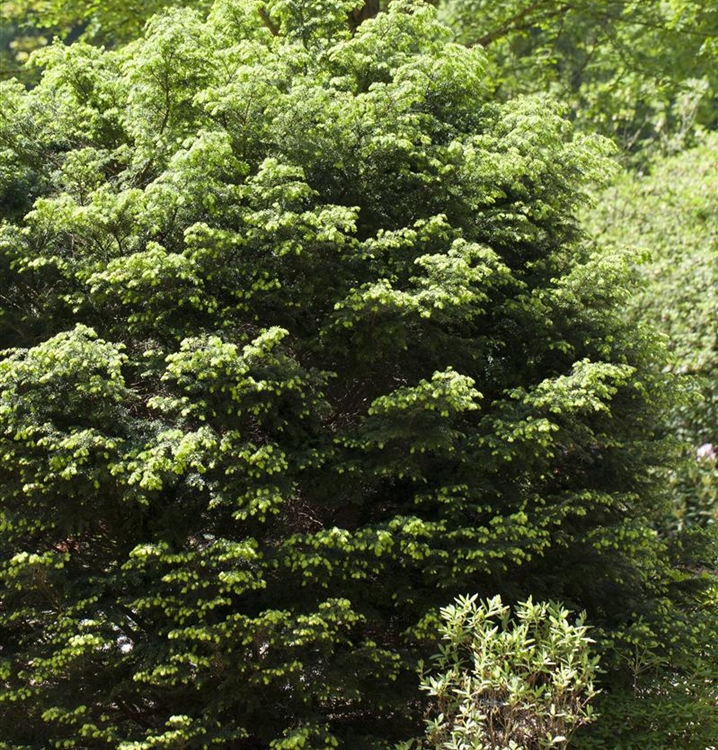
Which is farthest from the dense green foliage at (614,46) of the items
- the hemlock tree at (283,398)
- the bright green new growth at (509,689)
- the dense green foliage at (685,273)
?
the bright green new growth at (509,689)

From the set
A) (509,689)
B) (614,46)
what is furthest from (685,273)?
(509,689)

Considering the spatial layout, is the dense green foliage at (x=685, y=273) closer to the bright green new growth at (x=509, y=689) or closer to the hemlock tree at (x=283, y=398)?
the hemlock tree at (x=283, y=398)

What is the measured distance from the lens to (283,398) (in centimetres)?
452

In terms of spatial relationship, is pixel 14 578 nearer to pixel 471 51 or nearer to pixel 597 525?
pixel 597 525

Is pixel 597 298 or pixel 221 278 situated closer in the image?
pixel 221 278

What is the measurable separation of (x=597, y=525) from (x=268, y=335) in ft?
7.72

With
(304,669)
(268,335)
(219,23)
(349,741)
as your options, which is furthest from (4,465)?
(219,23)

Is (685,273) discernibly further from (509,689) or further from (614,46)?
(509,689)

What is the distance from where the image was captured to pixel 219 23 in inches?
227

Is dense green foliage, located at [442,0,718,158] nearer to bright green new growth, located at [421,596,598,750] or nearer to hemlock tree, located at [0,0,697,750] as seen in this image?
hemlock tree, located at [0,0,697,750]

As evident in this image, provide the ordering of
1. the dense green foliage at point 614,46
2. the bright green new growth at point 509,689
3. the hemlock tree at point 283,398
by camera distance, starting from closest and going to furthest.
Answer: the bright green new growth at point 509,689 → the hemlock tree at point 283,398 → the dense green foliage at point 614,46

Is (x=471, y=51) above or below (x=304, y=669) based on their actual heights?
above

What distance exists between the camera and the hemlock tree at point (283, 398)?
417 centimetres

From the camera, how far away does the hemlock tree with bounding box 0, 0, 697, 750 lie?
4.17 m
